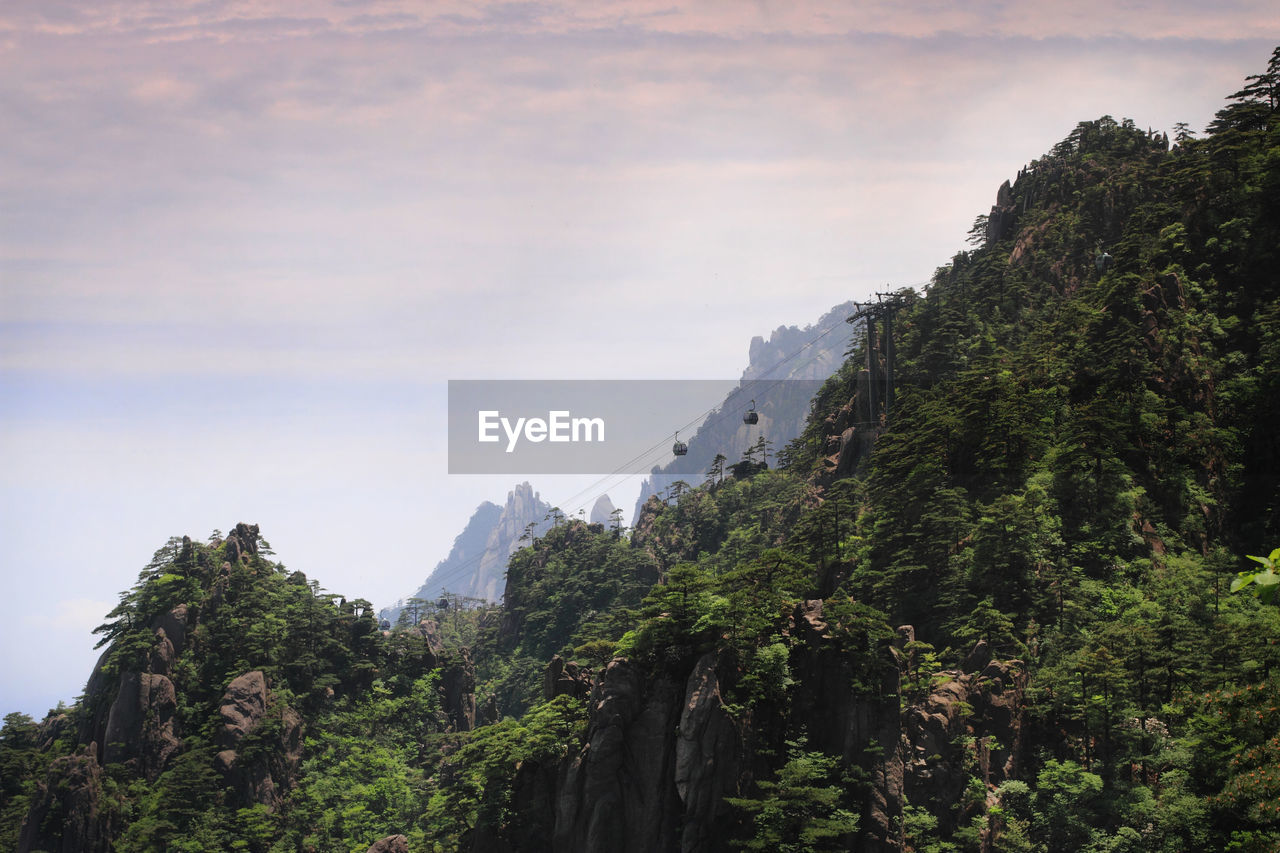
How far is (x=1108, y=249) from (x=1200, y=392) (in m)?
28.6

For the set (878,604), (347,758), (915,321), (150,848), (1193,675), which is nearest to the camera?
(1193,675)

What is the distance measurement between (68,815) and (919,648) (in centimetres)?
7071

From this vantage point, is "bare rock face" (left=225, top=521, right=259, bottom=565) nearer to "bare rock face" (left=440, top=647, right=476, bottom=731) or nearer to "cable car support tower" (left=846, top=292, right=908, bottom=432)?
"bare rock face" (left=440, top=647, right=476, bottom=731)

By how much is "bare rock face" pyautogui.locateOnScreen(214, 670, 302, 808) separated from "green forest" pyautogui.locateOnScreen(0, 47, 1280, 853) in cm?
27

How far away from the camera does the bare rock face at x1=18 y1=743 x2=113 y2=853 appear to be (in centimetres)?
7288

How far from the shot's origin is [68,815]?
73188 millimetres

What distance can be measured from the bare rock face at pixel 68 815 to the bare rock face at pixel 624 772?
51391 millimetres

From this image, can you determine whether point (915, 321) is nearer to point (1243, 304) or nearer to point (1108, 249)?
point (1108, 249)

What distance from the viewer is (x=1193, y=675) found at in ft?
124

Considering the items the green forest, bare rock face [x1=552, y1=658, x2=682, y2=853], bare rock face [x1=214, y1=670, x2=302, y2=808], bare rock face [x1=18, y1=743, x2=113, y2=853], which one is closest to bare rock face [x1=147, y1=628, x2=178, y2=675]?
Answer: the green forest

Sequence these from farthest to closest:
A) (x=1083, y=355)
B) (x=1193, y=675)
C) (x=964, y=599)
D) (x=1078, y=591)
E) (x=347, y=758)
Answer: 1. (x=347, y=758)
2. (x=1083, y=355)
3. (x=964, y=599)
4. (x=1078, y=591)
5. (x=1193, y=675)

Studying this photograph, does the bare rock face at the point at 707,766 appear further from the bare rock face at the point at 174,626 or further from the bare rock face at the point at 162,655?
the bare rock face at the point at 174,626

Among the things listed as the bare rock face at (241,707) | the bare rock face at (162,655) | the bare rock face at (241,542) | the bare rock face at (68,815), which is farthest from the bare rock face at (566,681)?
the bare rock face at (241,542)

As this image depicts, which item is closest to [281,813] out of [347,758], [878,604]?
[347,758]
